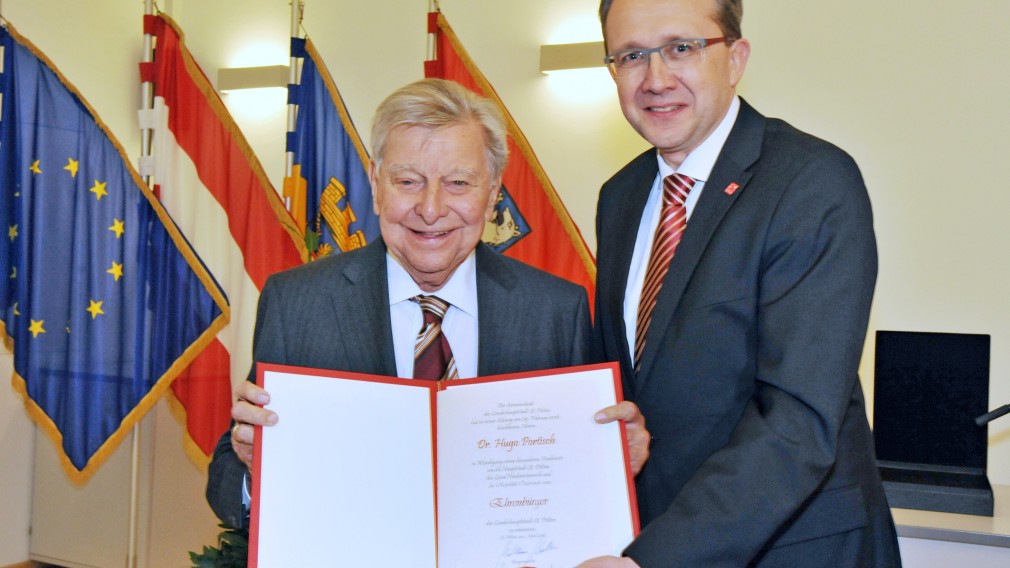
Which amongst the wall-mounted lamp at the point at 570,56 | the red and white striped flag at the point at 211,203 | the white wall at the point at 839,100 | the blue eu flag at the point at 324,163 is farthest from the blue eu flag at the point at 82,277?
the wall-mounted lamp at the point at 570,56

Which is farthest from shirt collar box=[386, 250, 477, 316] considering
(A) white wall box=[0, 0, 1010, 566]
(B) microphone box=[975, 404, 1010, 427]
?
(A) white wall box=[0, 0, 1010, 566]

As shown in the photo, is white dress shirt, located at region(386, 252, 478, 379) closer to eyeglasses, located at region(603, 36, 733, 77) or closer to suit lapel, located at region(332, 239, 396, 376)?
suit lapel, located at region(332, 239, 396, 376)

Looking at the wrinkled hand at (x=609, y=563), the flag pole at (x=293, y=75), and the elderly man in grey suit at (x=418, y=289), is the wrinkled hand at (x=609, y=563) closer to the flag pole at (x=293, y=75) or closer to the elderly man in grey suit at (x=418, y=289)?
the elderly man in grey suit at (x=418, y=289)

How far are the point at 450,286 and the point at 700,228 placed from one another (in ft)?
1.96

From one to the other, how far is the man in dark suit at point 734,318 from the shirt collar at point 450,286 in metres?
0.31

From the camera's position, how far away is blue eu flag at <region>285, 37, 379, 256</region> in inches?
204

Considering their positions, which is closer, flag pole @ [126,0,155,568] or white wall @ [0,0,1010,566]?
white wall @ [0,0,1010,566]

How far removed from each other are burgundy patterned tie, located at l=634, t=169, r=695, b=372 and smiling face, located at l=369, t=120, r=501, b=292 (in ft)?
1.31

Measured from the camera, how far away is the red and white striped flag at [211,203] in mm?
5117

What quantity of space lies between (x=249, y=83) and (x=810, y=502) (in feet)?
16.3

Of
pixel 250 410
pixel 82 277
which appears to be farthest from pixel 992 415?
pixel 82 277

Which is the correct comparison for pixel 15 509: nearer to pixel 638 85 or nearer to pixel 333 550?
pixel 333 550

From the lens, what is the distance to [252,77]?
5.84 meters

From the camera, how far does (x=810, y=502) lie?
1708 mm
